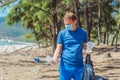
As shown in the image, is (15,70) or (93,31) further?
(93,31)

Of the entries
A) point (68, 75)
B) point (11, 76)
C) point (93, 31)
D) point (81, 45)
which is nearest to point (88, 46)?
point (81, 45)

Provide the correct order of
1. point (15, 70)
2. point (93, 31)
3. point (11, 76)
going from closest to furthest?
1. point (11, 76)
2. point (15, 70)
3. point (93, 31)

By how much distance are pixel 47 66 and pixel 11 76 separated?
10.0ft

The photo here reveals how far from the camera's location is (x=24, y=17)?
40.6 meters

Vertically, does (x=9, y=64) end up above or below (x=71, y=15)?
below

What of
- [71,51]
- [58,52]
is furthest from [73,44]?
[58,52]

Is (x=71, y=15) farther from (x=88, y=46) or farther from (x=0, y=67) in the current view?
(x=0, y=67)

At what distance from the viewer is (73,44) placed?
6625 mm

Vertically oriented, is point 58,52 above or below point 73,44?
below

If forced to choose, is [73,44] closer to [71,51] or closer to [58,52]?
[71,51]

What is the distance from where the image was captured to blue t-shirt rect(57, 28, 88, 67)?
659cm

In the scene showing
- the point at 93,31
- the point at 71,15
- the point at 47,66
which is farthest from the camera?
the point at 93,31

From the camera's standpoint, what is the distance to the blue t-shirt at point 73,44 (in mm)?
6594

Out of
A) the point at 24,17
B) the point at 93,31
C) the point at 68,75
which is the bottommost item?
the point at 93,31
